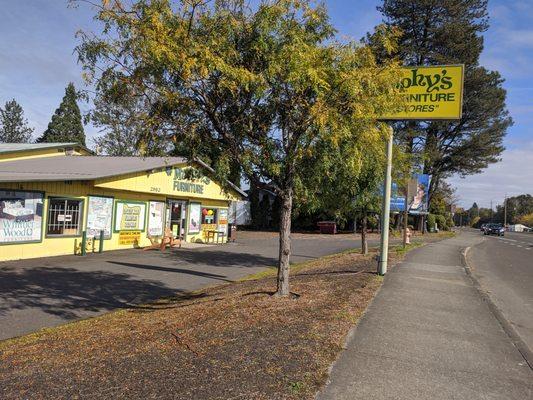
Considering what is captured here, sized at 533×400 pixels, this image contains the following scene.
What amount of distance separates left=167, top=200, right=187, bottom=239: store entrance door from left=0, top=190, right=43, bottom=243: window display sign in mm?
8503

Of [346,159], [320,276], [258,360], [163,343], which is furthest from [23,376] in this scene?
[320,276]

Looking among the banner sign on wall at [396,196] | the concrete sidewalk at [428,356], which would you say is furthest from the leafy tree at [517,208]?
the concrete sidewalk at [428,356]

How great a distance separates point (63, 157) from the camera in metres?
27.2

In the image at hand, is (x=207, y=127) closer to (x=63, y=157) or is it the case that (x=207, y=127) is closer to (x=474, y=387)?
(x=474, y=387)

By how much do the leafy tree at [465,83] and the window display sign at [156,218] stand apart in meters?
19.5

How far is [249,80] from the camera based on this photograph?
22.7 ft

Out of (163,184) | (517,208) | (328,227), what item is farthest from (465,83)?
(517,208)

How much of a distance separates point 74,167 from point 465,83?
105 ft

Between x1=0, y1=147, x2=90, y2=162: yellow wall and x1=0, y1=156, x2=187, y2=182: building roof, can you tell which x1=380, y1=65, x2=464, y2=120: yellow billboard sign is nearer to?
x1=0, y1=156, x2=187, y2=182: building roof

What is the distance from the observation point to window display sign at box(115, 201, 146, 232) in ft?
72.1

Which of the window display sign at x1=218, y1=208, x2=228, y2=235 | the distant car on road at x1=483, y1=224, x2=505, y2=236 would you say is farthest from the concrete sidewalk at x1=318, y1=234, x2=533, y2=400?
the distant car on road at x1=483, y1=224, x2=505, y2=236

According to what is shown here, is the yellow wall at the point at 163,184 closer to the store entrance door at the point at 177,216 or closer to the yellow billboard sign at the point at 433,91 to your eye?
the store entrance door at the point at 177,216

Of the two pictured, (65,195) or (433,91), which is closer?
(433,91)

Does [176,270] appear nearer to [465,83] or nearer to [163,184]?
[163,184]
